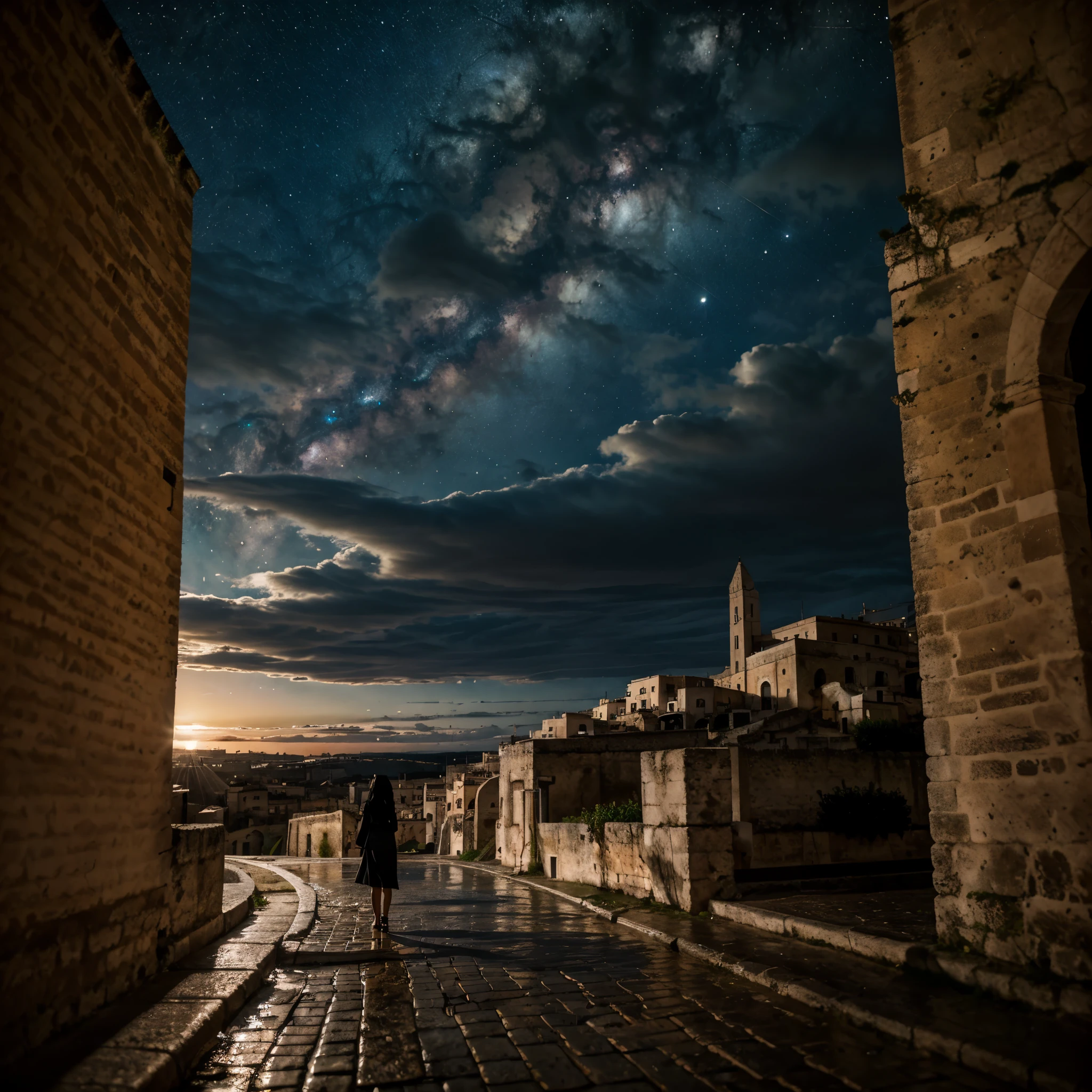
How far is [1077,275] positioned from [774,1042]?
534cm

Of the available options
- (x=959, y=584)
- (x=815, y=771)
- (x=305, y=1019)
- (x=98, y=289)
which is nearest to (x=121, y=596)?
(x=98, y=289)

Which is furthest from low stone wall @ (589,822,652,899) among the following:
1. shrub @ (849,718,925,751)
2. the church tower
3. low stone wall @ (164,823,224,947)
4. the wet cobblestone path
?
the church tower

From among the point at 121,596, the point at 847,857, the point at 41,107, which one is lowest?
the point at 847,857

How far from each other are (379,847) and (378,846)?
2 cm

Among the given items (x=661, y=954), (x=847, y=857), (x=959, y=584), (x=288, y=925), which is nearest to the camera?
(x=959, y=584)

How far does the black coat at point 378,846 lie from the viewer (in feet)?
29.5

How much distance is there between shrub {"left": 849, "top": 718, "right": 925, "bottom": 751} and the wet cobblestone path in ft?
85.1

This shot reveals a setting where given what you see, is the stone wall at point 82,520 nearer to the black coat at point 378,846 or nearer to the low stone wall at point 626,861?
the black coat at point 378,846

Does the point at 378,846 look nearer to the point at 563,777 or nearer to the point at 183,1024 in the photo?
the point at 183,1024

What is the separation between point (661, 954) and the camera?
7152 millimetres

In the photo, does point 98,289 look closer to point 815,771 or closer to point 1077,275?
point 1077,275

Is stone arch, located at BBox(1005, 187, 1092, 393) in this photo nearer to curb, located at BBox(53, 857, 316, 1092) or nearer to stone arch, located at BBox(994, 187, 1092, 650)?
stone arch, located at BBox(994, 187, 1092, 650)

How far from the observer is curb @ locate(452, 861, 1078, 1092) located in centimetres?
382

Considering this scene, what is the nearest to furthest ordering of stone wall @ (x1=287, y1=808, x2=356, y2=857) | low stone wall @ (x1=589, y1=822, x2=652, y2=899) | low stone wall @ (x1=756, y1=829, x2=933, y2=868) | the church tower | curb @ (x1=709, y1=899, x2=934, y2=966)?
curb @ (x1=709, y1=899, x2=934, y2=966) → low stone wall @ (x1=589, y1=822, x2=652, y2=899) → low stone wall @ (x1=756, y1=829, x2=933, y2=868) → stone wall @ (x1=287, y1=808, x2=356, y2=857) → the church tower
